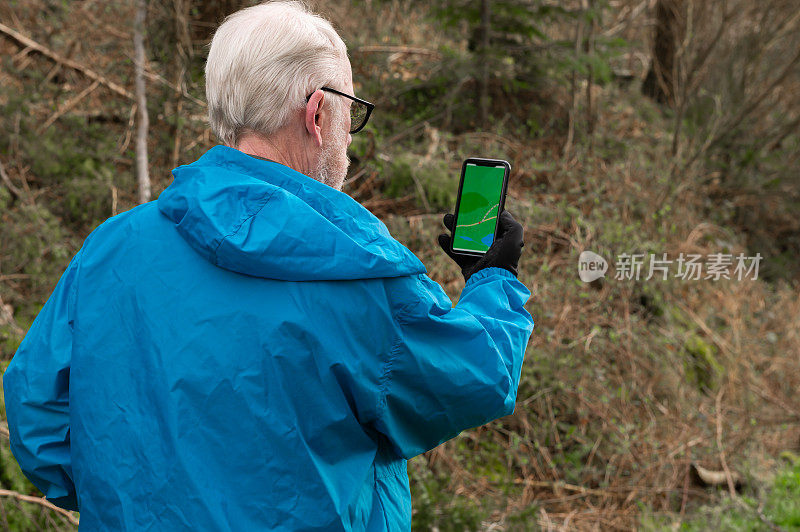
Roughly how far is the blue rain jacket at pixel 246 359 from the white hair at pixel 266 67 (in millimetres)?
128

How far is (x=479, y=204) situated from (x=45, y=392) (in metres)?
1.30

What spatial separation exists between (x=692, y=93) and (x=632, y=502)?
18.3 ft

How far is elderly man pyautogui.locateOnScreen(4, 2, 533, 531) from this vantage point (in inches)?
54.7

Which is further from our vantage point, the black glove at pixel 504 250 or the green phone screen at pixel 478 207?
the green phone screen at pixel 478 207

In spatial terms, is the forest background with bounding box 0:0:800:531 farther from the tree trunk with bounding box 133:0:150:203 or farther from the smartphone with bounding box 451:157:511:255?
the smartphone with bounding box 451:157:511:255

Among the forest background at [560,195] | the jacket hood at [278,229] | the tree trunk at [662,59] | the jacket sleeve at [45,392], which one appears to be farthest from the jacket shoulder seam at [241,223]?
the tree trunk at [662,59]

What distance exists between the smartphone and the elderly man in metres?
0.53

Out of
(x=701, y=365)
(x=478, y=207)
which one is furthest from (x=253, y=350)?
(x=701, y=365)

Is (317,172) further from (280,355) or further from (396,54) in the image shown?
(396,54)

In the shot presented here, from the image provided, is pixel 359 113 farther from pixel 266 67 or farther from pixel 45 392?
pixel 45 392

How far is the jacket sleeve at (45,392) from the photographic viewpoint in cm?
157

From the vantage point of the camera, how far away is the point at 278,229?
138 centimetres

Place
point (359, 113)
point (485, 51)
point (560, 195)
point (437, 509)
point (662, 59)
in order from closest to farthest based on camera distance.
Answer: point (359, 113) < point (437, 509) < point (560, 195) < point (485, 51) < point (662, 59)

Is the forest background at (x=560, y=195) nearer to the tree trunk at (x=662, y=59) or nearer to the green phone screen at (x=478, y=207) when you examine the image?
the tree trunk at (x=662, y=59)
